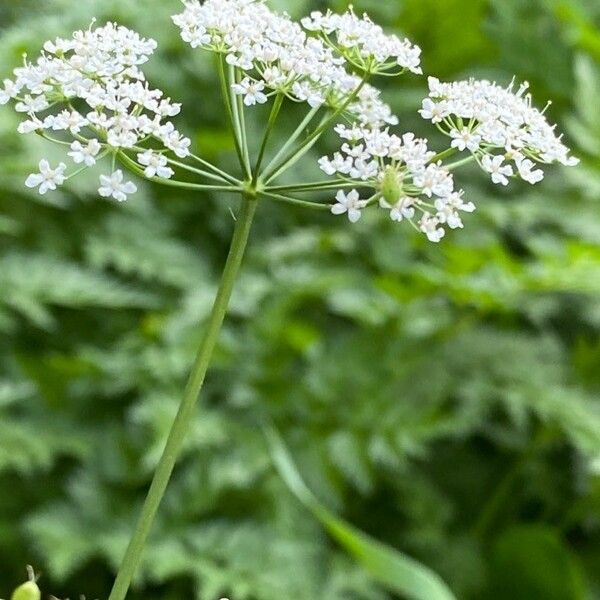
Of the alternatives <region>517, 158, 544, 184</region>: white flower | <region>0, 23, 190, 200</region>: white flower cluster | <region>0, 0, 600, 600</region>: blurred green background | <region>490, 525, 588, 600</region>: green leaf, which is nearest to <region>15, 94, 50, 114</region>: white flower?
<region>0, 23, 190, 200</region>: white flower cluster

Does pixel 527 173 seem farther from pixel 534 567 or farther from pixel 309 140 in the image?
pixel 534 567

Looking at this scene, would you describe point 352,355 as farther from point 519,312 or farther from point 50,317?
point 50,317

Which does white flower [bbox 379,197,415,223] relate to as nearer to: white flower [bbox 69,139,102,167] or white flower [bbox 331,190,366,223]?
white flower [bbox 331,190,366,223]

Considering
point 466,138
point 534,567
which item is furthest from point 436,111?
point 534,567

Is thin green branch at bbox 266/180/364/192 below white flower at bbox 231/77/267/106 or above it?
below

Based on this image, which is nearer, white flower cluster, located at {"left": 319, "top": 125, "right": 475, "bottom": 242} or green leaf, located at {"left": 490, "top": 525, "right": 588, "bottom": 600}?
white flower cluster, located at {"left": 319, "top": 125, "right": 475, "bottom": 242}

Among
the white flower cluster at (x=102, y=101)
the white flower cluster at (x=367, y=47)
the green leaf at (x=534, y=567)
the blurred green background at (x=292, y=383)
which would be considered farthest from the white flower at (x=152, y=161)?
the green leaf at (x=534, y=567)
